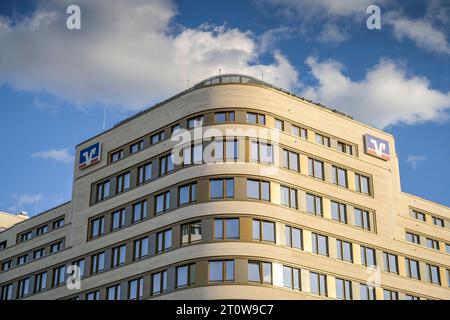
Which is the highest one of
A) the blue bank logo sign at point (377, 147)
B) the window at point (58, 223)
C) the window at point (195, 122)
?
the blue bank logo sign at point (377, 147)

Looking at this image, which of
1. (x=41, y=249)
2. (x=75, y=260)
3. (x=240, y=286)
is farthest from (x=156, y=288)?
(x=41, y=249)

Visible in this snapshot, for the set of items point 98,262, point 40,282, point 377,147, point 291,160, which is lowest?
point 40,282

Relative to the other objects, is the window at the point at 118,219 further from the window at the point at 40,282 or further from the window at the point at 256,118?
the window at the point at 256,118

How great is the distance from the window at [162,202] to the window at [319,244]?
44.6 feet

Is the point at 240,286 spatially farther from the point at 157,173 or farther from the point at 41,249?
the point at 41,249

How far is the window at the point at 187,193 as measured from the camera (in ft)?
204

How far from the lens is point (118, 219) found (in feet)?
231

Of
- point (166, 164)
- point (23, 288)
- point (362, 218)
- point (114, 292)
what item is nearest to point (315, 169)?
point (362, 218)

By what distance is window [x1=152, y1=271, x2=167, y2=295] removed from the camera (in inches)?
2467

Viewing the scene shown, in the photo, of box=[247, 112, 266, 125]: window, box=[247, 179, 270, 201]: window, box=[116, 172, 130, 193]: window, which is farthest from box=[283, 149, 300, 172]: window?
box=[116, 172, 130, 193]: window

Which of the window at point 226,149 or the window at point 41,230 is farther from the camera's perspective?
the window at point 41,230

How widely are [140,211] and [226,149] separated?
1164cm

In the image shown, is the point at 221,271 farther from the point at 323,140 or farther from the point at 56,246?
the point at 56,246

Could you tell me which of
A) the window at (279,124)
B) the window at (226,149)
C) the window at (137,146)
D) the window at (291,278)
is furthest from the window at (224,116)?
the window at (291,278)
